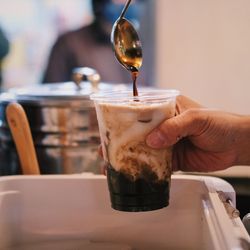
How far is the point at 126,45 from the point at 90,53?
98 cm

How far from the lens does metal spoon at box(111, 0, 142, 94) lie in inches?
22.0

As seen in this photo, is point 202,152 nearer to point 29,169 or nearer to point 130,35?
point 130,35

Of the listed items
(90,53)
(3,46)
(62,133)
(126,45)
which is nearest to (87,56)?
(90,53)

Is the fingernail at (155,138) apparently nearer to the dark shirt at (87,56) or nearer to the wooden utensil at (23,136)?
the wooden utensil at (23,136)

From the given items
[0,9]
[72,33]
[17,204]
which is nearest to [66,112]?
[17,204]

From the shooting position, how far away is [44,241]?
63 centimetres

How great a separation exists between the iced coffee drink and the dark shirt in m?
1.01

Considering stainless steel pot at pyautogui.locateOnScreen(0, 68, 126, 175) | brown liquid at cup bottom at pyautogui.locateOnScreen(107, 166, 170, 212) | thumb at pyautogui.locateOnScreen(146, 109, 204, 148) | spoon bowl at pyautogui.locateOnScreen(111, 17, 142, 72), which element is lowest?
stainless steel pot at pyautogui.locateOnScreen(0, 68, 126, 175)

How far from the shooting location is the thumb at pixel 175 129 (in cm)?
48

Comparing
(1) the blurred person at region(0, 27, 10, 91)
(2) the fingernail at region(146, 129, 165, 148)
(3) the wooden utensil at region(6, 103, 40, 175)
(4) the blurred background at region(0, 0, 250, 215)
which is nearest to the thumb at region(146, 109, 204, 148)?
(2) the fingernail at region(146, 129, 165, 148)

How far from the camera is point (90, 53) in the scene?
5.00 feet

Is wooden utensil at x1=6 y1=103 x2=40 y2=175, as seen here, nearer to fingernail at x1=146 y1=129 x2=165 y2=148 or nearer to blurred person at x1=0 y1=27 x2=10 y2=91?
fingernail at x1=146 y1=129 x2=165 y2=148

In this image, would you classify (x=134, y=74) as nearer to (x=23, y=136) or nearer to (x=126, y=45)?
(x=126, y=45)

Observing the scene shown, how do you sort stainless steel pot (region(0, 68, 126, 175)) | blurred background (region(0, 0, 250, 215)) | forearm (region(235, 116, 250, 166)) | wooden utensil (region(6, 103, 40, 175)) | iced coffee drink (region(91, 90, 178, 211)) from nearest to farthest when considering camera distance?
1. iced coffee drink (region(91, 90, 178, 211))
2. forearm (region(235, 116, 250, 166))
3. wooden utensil (region(6, 103, 40, 175))
4. stainless steel pot (region(0, 68, 126, 175))
5. blurred background (region(0, 0, 250, 215))
